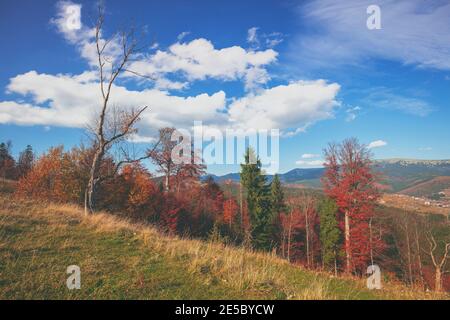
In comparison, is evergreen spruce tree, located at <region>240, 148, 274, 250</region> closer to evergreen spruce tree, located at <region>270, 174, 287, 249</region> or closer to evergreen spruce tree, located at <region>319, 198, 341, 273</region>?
evergreen spruce tree, located at <region>270, 174, 287, 249</region>

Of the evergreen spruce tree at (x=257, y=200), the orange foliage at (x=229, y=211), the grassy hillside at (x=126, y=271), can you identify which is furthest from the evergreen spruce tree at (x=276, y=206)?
the grassy hillside at (x=126, y=271)

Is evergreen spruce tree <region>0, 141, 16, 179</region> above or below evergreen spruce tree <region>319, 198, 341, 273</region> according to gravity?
above

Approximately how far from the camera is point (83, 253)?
8.09m

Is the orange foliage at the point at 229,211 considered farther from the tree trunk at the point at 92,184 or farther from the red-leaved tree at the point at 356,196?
the tree trunk at the point at 92,184

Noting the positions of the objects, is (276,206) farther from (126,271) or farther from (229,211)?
(126,271)

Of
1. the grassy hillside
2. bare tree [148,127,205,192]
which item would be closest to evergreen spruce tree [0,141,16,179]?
bare tree [148,127,205,192]

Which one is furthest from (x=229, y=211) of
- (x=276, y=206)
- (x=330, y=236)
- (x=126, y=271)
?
(x=126, y=271)

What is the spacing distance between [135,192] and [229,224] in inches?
669

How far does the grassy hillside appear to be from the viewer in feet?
19.1

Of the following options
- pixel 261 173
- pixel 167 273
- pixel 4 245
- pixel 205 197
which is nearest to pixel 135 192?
pixel 205 197

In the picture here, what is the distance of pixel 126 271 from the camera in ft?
22.8

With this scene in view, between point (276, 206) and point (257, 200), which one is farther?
point (276, 206)

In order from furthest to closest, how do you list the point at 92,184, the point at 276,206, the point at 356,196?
the point at 276,206 < the point at 356,196 < the point at 92,184
